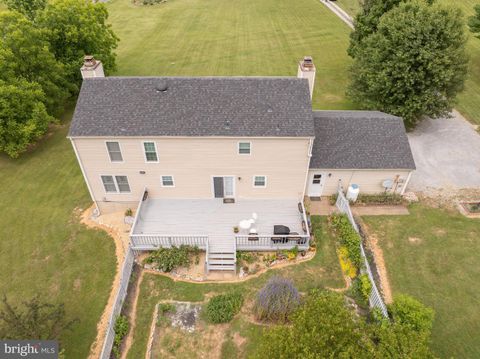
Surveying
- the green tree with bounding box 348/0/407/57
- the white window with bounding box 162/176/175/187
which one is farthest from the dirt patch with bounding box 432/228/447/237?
the green tree with bounding box 348/0/407/57

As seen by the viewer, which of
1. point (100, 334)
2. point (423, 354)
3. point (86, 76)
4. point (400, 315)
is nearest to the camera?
point (423, 354)

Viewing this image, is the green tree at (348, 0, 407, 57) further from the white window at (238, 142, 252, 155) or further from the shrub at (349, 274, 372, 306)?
the shrub at (349, 274, 372, 306)

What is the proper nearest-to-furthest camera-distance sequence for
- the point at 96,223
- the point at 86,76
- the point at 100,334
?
the point at 100,334 < the point at 86,76 < the point at 96,223

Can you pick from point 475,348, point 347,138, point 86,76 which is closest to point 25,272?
point 86,76

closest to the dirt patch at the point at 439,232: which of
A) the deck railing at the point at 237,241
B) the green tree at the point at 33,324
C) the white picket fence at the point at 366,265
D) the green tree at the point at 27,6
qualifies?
the white picket fence at the point at 366,265

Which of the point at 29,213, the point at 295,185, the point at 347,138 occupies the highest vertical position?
the point at 347,138

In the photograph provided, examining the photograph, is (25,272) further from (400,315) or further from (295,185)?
(400,315)

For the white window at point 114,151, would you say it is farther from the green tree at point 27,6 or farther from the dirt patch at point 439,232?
the green tree at point 27,6
